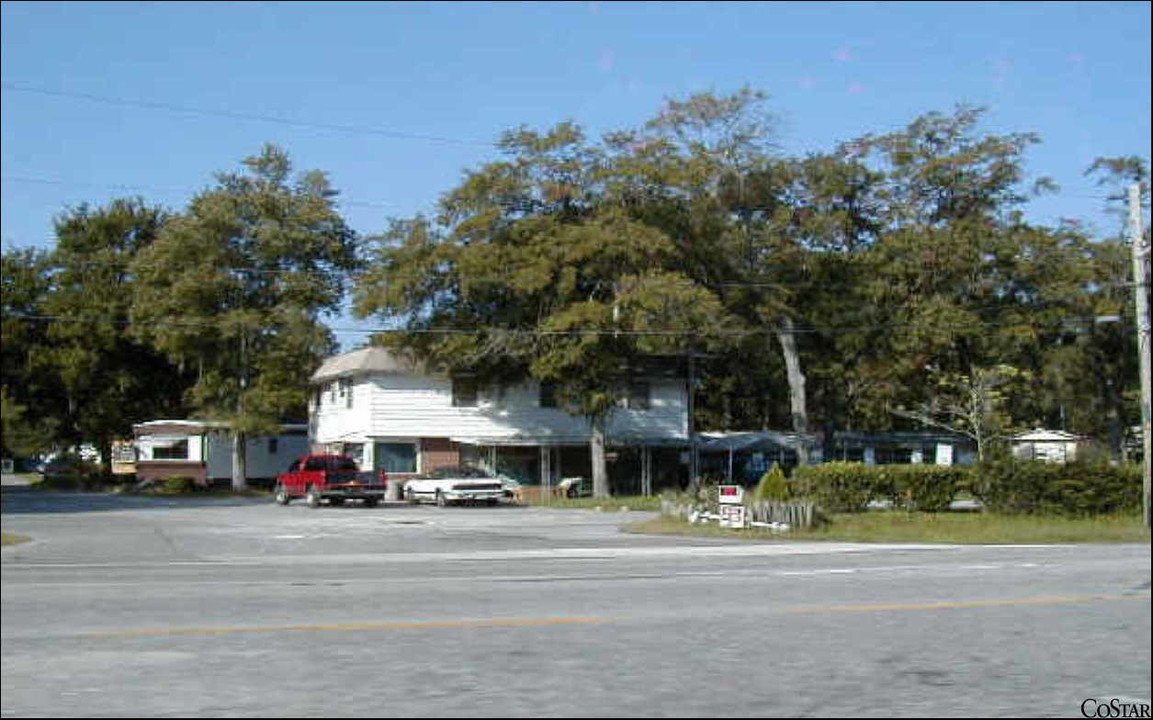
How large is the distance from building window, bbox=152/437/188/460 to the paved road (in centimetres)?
4876

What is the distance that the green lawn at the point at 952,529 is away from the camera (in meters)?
27.0

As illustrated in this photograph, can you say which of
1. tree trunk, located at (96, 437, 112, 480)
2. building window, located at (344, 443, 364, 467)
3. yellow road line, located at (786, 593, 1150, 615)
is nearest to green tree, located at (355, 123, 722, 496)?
building window, located at (344, 443, 364, 467)

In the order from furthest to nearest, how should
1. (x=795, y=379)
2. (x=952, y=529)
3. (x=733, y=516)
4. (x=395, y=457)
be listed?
(x=795, y=379) < (x=395, y=457) < (x=733, y=516) < (x=952, y=529)

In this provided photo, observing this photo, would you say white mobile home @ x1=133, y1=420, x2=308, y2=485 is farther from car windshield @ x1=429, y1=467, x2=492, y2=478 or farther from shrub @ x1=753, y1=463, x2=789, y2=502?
shrub @ x1=753, y1=463, x2=789, y2=502

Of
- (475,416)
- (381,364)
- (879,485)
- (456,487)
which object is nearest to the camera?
(879,485)

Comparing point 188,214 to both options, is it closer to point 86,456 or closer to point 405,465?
point 405,465

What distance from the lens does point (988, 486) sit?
32.8 m

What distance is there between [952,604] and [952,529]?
15.7 m

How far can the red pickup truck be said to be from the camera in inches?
1756

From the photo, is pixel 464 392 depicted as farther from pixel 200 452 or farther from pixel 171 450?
pixel 171 450

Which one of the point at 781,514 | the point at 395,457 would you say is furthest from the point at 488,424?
the point at 781,514

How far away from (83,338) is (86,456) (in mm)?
24228

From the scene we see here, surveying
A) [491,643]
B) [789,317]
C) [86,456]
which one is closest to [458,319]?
[789,317]

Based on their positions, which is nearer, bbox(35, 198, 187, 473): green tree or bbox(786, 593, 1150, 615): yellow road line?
bbox(786, 593, 1150, 615): yellow road line
